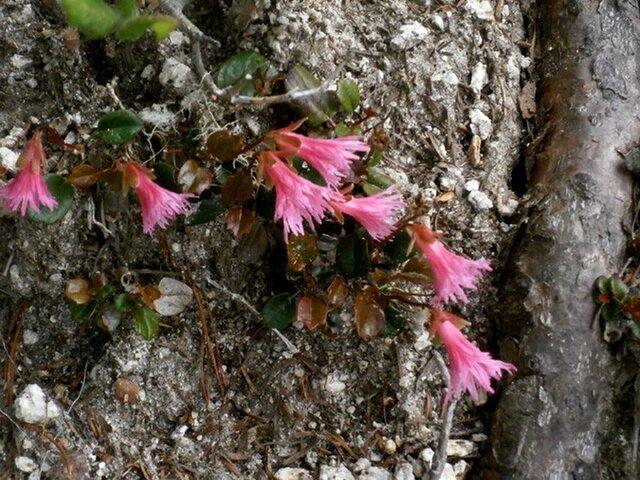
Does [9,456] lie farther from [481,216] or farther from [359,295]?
[481,216]

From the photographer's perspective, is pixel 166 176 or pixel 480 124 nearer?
pixel 166 176

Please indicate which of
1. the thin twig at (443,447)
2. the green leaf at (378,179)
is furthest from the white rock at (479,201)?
the thin twig at (443,447)

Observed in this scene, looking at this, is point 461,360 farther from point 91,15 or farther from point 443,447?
point 91,15

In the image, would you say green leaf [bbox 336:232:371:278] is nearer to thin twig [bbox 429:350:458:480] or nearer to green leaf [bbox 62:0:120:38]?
thin twig [bbox 429:350:458:480]

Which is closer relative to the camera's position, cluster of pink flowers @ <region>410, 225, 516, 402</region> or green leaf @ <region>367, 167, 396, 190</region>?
cluster of pink flowers @ <region>410, 225, 516, 402</region>

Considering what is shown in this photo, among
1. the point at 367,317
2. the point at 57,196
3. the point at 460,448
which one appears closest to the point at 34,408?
the point at 57,196

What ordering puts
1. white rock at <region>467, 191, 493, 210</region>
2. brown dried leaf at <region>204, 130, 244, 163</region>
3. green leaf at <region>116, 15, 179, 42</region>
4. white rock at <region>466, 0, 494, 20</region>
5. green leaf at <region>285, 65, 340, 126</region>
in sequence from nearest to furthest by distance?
green leaf at <region>116, 15, 179, 42</region> < brown dried leaf at <region>204, 130, 244, 163</region> < green leaf at <region>285, 65, 340, 126</region> < white rock at <region>467, 191, 493, 210</region> < white rock at <region>466, 0, 494, 20</region>

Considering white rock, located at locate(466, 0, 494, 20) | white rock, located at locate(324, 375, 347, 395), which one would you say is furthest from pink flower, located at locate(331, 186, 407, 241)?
A: white rock, located at locate(466, 0, 494, 20)
